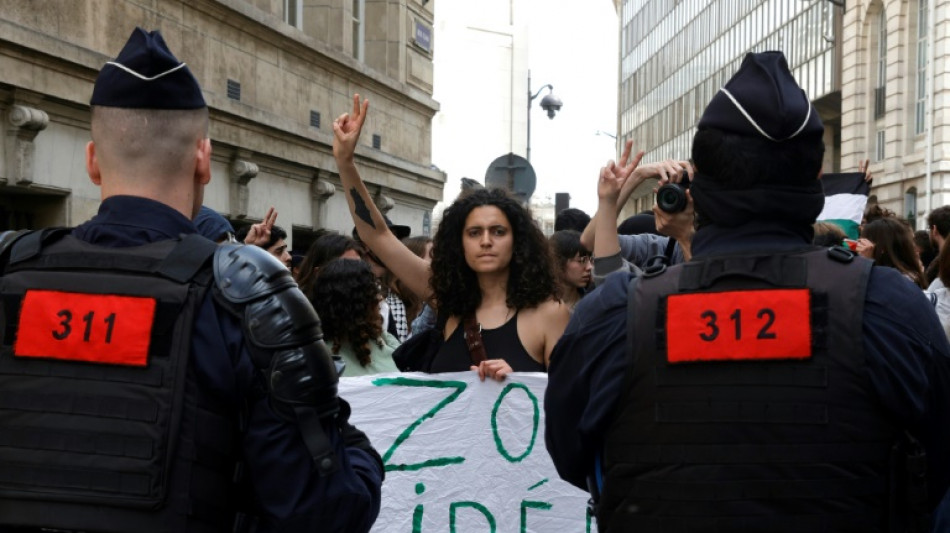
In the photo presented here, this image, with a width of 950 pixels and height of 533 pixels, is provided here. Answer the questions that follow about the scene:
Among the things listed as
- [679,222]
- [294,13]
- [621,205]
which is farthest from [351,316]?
[294,13]

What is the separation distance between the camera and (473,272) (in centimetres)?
543

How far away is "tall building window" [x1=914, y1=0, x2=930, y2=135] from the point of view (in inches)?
1563

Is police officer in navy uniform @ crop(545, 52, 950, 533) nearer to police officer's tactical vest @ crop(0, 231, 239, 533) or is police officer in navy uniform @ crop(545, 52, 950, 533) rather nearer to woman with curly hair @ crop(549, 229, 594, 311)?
police officer's tactical vest @ crop(0, 231, 239, 533)

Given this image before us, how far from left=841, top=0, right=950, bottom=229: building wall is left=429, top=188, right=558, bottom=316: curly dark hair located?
Answer: 31.7m

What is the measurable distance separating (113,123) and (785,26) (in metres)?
54.2

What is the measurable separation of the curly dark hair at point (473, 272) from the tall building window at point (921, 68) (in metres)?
37.1

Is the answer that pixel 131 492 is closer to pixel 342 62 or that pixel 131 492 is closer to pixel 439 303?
pixel 439 303

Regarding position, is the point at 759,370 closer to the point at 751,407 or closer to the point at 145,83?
the point at 751,407

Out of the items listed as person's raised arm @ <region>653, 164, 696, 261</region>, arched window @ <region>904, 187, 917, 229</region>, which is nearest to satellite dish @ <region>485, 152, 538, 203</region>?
person's raised arm @ <region>653, 164, 696, 261</region>

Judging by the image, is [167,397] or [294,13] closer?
[167,397]

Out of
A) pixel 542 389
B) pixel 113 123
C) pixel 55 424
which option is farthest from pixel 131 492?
pixel 542 389

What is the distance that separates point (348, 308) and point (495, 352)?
122 centimetres

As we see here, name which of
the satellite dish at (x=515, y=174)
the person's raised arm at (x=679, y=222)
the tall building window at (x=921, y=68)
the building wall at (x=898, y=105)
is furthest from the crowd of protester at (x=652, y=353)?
Answer: the tall building window at (x=921, y=68)

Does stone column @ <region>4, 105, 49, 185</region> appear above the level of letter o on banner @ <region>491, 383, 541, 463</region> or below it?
above
